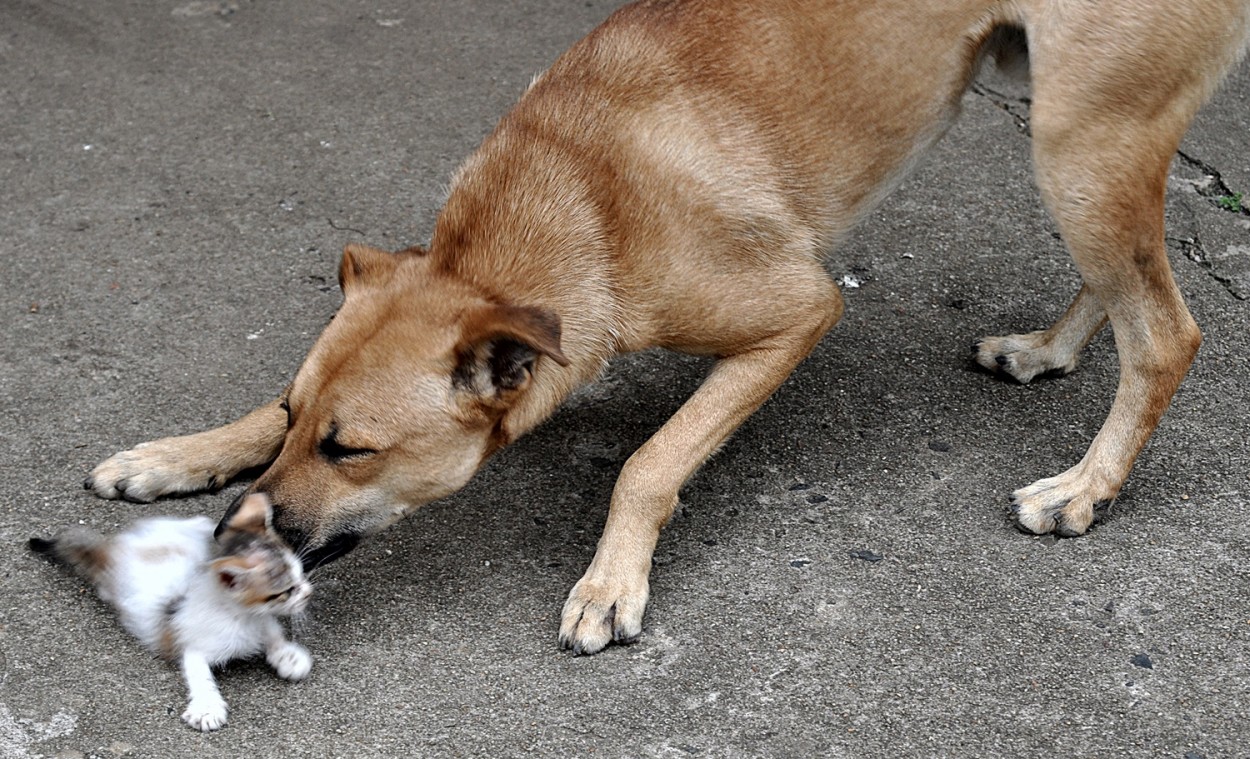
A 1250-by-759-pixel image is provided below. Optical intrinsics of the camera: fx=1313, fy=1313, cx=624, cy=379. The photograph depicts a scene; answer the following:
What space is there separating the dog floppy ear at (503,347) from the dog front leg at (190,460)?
2.99 ft

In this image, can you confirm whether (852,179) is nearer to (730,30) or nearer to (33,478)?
(730,30)

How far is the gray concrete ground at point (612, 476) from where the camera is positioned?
3.24m

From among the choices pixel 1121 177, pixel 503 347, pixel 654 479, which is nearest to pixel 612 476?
pixel 654 479


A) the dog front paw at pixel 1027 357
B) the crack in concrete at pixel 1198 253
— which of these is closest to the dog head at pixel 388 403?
the dog front paw at pixel 1027 357

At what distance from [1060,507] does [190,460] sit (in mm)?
2613

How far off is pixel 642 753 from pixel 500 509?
1.11 metres

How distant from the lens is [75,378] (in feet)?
14.7

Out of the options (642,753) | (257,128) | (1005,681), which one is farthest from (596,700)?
(257,128)

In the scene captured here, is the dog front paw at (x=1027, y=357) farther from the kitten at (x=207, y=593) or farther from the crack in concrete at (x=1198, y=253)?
the kitten at (x=207, y=593)

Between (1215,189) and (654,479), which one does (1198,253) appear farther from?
(654,479)

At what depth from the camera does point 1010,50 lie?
13.1ft

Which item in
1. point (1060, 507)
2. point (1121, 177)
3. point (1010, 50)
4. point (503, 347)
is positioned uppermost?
point (1010, 50)

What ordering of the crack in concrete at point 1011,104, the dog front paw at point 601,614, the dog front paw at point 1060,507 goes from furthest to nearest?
the crack in concrete at point 1011,104 < the dog front paw at point 1060,507 < the dog front paw at point 601,614

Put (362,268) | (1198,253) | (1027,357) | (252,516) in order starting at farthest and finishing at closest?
(1198,253)
(1027,357)
(362,268)
(252,516)
